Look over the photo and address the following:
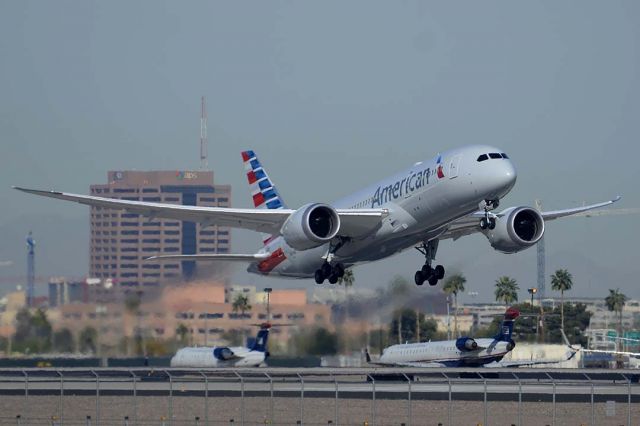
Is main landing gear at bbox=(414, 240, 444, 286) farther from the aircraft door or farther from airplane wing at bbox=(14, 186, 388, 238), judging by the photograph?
the aircraft door

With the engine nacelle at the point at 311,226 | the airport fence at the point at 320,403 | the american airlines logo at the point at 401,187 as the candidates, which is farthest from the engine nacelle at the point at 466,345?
the engine nacelle at the point at 311,226

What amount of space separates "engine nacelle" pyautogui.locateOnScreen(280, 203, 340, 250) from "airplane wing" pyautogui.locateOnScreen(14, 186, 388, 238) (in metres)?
0.50

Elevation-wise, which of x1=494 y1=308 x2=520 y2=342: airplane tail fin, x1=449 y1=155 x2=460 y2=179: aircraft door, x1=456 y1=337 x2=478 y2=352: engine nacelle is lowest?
x1=456 y1=337 x2=478 y2=352: engine nacelle

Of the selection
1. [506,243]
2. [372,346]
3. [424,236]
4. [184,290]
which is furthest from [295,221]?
[372,346]

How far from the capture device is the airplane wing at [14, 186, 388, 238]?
44.3 meters

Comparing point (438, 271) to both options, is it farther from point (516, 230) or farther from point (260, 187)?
point (260, 187)

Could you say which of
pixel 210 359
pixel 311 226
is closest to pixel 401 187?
pixel 311 226

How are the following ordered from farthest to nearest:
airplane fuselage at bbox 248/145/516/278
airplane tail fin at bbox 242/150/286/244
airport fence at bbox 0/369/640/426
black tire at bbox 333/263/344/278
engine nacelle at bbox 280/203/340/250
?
airplane tail fin at bbox 242/150/286/244, black tire at bbox 333/263/344/278, engine nacelle at bbox 280/203/340/250, airplane fuselage at bbox 248/145/516/278, airport fence at bbox 0/369/640/426

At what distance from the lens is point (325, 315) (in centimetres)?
5934

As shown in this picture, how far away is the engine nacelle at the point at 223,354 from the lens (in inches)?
2697

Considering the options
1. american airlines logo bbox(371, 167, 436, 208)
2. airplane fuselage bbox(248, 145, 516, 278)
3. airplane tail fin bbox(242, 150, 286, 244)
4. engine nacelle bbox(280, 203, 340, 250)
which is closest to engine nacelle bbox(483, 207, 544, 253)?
airplane fuselage bbox(248, 145, 516, 278)

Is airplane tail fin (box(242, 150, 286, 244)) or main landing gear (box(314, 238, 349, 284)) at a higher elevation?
airplane tail fin (box(242, 150, 286, 244))

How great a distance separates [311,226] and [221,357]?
26.3m

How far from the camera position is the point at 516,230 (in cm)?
4575
